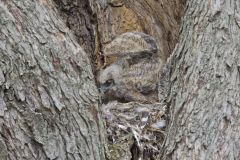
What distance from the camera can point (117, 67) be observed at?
591 cm

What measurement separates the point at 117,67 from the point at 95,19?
0.84 metres

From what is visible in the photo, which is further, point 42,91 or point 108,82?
point 108,82

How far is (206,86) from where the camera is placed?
142 inches

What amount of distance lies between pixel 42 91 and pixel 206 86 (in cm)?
94

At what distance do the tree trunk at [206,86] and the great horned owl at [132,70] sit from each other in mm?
1912

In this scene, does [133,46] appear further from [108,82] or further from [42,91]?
[42,91]

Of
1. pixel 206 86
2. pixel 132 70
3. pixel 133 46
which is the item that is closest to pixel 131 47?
pixel 133 46

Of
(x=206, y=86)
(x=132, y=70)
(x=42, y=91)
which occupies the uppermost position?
(x=42, y=91)

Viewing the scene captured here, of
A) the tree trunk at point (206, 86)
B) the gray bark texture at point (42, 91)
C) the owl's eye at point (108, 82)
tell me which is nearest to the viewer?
the gray bark texture at point (42, 91)

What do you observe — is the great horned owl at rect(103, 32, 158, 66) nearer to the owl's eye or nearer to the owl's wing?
the owl's wing

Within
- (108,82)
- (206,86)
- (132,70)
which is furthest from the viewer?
(132,70)

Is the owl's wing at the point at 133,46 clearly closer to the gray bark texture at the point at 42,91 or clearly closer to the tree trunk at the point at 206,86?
the tree trunk at the point at 206,86

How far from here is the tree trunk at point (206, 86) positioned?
3439 millimetres

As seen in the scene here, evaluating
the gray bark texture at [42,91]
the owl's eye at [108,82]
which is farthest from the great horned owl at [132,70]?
the gray bark texture at [42,91]
